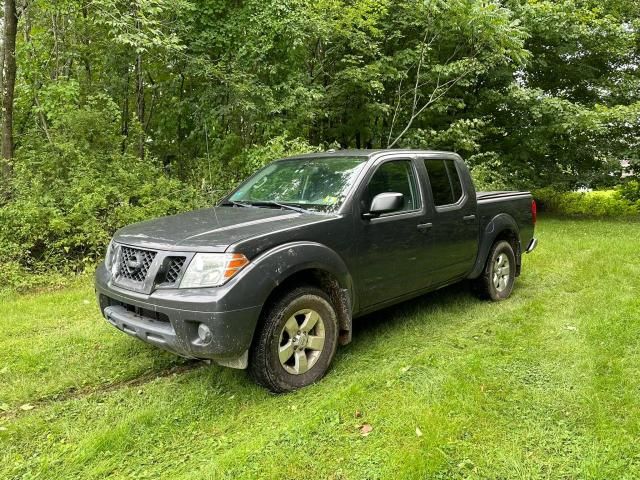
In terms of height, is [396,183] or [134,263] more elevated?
[396,183]

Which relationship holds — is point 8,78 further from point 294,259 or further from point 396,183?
point 294,259

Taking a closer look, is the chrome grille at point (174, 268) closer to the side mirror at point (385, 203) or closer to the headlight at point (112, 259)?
the headlight at point (112, 259)

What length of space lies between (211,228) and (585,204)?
15951 mm

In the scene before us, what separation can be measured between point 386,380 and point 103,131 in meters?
7.66

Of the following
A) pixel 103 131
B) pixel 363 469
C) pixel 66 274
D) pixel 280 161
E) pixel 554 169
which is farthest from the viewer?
pixel 554 169

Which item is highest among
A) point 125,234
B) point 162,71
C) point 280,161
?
point 162,71

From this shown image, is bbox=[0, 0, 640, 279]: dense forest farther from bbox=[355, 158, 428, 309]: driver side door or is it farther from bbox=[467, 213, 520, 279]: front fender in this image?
bbox=[355, 158, 428, 309]: driver side door

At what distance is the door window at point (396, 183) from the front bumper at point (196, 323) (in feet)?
4.82

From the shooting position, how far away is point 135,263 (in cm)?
331

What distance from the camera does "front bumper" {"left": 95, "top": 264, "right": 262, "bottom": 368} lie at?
292cm

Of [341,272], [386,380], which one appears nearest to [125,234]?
[341,272]

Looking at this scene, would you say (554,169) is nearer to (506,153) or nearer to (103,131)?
(506,153)

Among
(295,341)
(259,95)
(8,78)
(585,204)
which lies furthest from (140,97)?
(585,204)

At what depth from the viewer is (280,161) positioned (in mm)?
4805
